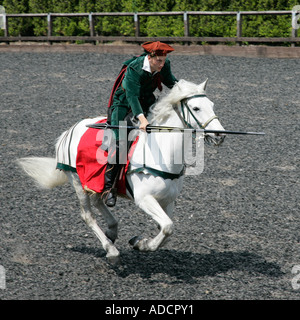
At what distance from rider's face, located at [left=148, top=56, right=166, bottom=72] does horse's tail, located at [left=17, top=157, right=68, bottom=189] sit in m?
1.78

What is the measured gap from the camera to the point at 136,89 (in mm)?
5039

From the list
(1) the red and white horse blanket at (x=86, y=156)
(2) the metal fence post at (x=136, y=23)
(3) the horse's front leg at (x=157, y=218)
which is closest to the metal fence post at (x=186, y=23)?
(2) the metal fence post at (x=136, y=23)

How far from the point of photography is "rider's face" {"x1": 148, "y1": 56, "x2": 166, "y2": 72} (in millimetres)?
5012

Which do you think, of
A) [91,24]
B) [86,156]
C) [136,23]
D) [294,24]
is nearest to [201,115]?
[86,156]

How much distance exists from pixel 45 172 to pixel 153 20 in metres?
13.9

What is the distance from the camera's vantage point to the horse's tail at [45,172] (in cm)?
620

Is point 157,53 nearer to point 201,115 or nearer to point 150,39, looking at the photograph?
point 201,115

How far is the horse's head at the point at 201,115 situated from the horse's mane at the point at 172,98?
31mm

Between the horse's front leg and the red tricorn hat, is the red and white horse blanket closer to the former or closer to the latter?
the horse's front leg

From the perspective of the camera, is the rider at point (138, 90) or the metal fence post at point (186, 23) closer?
the rider at point (138, 90)

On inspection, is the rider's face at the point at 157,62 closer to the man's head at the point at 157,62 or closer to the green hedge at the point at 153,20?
the man's head at the point at 157,62
